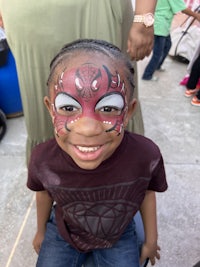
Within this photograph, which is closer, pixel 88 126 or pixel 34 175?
pixel 88 126

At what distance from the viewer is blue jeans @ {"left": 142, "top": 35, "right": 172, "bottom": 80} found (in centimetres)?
351

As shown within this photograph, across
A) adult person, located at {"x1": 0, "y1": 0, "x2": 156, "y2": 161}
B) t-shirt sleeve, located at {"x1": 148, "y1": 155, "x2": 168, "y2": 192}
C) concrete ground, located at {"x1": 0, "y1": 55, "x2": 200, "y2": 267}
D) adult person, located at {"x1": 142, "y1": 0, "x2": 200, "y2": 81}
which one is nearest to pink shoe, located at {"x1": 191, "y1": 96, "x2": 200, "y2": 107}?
concrete ground, located at {"x1": 0, "y1": 55, "x2": 200, "y2": 267}

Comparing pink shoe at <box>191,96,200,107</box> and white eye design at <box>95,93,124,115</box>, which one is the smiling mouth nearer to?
white eye design at <box>95,93,124,115</box>

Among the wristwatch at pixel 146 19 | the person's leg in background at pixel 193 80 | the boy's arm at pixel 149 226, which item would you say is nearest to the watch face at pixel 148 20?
the wristwatch at pixel 146 19

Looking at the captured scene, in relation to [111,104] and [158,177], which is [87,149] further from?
[158,177]

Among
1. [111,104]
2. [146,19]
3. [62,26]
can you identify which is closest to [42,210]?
[111,104]

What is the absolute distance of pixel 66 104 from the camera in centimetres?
96

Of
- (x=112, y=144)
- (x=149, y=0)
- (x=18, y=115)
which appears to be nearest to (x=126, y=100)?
(x=112, y=144)

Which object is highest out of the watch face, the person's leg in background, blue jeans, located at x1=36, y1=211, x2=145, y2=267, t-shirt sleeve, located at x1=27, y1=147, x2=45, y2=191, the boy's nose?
the watch face

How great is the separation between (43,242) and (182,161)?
1.46 m

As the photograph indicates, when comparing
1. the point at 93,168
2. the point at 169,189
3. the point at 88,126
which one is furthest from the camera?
the point at 169,189

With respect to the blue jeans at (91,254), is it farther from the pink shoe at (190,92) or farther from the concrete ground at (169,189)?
the pink shoe at (190,92)

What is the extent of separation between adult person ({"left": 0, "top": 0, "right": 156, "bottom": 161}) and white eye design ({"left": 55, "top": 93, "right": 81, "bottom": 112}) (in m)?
0.46

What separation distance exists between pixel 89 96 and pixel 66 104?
73mm
